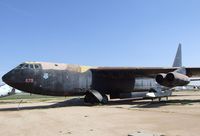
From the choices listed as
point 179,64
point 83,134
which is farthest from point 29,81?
point 179,64

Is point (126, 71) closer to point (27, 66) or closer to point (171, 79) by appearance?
point (171, 79)

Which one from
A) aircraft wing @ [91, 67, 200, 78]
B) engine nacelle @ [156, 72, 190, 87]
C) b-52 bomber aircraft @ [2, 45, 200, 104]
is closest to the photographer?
b-52 bomber aircraft @ [2, 45, 200, 104]

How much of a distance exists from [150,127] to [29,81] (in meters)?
12.6

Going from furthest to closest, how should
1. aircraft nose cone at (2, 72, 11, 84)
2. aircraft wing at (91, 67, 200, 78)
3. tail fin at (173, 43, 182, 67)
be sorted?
tail fin at (173, 43, 182, 67), aircraft wing at (91, 67, 200, 78), aircraft nose cone at (2, 72, 11, 84)

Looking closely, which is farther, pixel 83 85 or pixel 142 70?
pixel 142 70

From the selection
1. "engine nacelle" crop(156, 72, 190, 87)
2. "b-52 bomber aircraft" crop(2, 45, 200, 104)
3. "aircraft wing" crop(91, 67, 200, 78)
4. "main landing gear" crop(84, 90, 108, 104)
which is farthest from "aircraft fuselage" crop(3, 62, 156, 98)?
"engine nacelle" crop(156, 72, 190, 87)

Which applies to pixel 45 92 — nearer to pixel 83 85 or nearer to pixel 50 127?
pixel 83 85

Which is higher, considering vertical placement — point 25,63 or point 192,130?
point 25,63

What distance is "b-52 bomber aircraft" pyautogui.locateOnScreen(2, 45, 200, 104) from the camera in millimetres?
21594

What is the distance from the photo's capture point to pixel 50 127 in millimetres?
11539

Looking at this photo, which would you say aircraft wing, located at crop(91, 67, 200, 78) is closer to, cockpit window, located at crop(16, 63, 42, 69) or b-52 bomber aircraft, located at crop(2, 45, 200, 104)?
b-52 bomber aircraft, located at crop(2, 45, 200, 104)

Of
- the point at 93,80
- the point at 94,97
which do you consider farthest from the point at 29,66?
the point at 93,80

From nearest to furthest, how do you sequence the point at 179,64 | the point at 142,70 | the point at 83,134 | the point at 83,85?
the point at 83,134 < the point at 83,85 < the point at 142,70 < the point at 179,64

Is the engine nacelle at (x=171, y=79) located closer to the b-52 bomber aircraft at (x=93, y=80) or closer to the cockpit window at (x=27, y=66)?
the b-52 bomber aircraft at (x=93, y=80)
